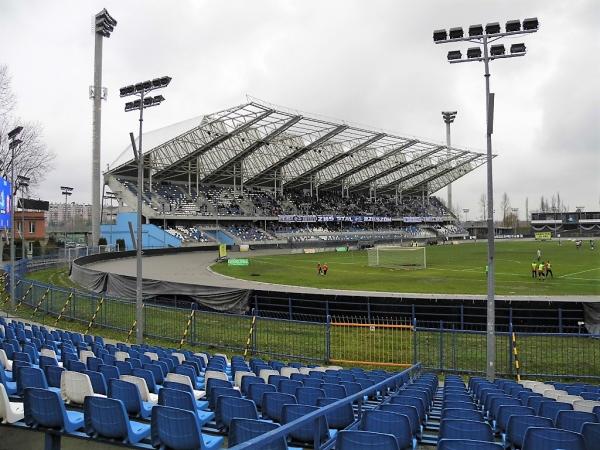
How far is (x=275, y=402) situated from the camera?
6.72 metres

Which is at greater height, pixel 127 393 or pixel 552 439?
pixel 552 439

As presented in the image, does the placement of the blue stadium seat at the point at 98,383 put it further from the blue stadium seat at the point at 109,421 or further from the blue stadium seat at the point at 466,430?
the blue stadium seat at the point at 466,430

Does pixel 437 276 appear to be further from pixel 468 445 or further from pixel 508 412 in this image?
pixel 468 445

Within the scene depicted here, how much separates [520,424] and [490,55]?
12459 mm

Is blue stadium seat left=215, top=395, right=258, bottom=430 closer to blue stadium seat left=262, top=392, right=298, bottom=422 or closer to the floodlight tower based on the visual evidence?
blue stadium seat left=262, top=392, right=298, bottom=422

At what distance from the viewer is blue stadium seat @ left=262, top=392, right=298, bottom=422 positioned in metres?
6.68

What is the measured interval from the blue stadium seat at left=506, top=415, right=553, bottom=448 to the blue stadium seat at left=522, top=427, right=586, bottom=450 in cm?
106

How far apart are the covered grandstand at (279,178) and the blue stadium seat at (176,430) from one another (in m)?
56.9

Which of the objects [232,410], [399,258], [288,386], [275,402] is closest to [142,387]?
[232,410]

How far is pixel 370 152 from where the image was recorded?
3757 inches

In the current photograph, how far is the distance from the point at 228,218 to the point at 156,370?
81.5m

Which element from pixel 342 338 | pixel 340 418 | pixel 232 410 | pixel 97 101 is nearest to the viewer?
pixel 232 410

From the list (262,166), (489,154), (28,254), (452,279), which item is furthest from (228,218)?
(489,154)

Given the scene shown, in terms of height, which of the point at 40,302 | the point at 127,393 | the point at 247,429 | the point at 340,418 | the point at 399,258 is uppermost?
the point at 247,429
